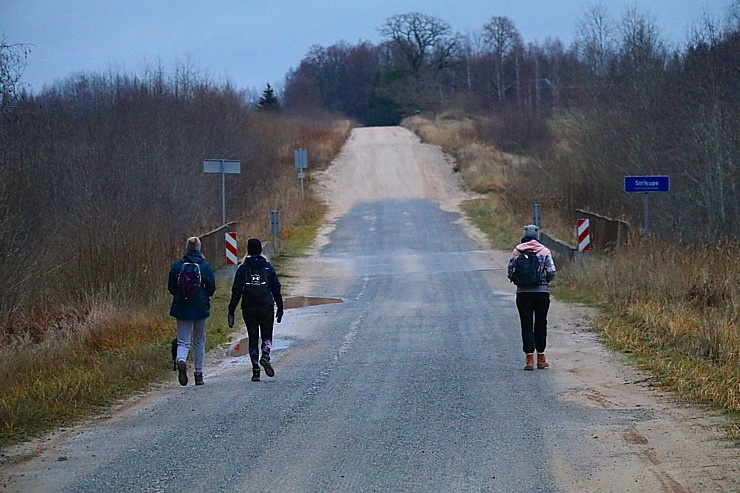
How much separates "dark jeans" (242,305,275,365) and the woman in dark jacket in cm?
53

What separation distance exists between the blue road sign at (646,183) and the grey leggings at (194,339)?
39.4ft

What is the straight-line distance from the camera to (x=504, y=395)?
10344mm

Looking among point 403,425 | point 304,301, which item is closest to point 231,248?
point 304,301

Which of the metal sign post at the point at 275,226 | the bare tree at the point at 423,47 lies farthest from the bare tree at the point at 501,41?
the metal sign post at the point at 275,226

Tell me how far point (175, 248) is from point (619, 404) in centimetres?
1362

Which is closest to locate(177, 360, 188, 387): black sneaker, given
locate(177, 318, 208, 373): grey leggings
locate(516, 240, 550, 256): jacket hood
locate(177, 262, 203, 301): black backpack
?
locate(177, 318, 208, 373): grey leggings

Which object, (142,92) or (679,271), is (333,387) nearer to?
(679,271)

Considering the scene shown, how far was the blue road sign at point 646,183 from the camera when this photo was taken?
824 inches

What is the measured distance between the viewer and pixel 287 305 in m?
20.7

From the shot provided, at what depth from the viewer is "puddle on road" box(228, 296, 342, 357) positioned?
48.9 feet

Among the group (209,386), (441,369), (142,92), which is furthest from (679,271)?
(142,92)

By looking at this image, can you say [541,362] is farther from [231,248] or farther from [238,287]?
[231,248]

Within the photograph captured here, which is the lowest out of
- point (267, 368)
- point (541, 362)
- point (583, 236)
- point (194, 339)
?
point (541, 362)

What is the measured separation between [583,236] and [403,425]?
15739 mm
